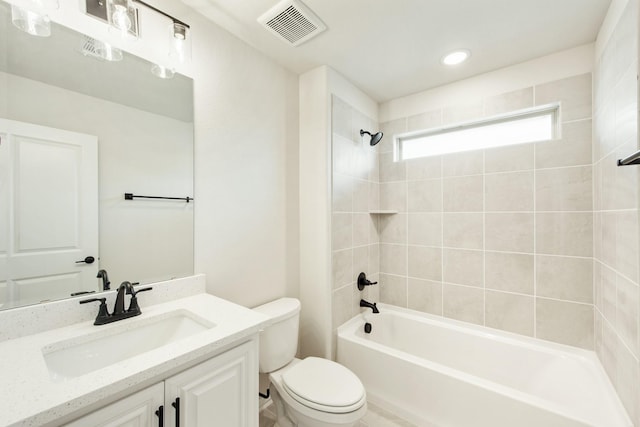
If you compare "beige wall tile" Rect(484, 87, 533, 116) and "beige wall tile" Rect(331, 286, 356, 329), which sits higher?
"beige wall tile" Rect(484, 87, 533, 116)

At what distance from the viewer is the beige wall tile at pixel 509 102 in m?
1.91

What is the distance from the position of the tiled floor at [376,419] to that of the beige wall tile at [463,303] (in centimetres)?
90

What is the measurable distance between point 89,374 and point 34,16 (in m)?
1.27

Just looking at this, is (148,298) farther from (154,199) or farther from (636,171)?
(636,171)

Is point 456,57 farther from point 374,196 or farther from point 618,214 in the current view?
point 618,214

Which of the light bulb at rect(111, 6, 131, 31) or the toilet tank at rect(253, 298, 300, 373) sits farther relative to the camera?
the toilet tank at rect(253, 298, 300, 373)

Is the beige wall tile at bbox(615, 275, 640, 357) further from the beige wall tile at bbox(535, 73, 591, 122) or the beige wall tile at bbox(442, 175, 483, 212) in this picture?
the beige wall tile at bbox(535, 73, 591, 122)

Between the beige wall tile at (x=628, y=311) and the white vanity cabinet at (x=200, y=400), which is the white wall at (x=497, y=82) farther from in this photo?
the white vanity cabinet at (x=200, y=400)

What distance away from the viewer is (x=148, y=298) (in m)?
1.25

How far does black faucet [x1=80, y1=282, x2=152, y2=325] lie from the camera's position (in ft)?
3.47

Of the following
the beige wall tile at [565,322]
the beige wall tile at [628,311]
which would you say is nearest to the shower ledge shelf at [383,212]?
the beige wall tile at [565,322]

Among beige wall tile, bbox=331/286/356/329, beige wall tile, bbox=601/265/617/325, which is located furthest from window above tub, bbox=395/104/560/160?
beige wall tile, bbox=331/286/356/329

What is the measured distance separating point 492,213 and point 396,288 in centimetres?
104

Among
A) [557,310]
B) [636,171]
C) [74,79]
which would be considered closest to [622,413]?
[557,310]
